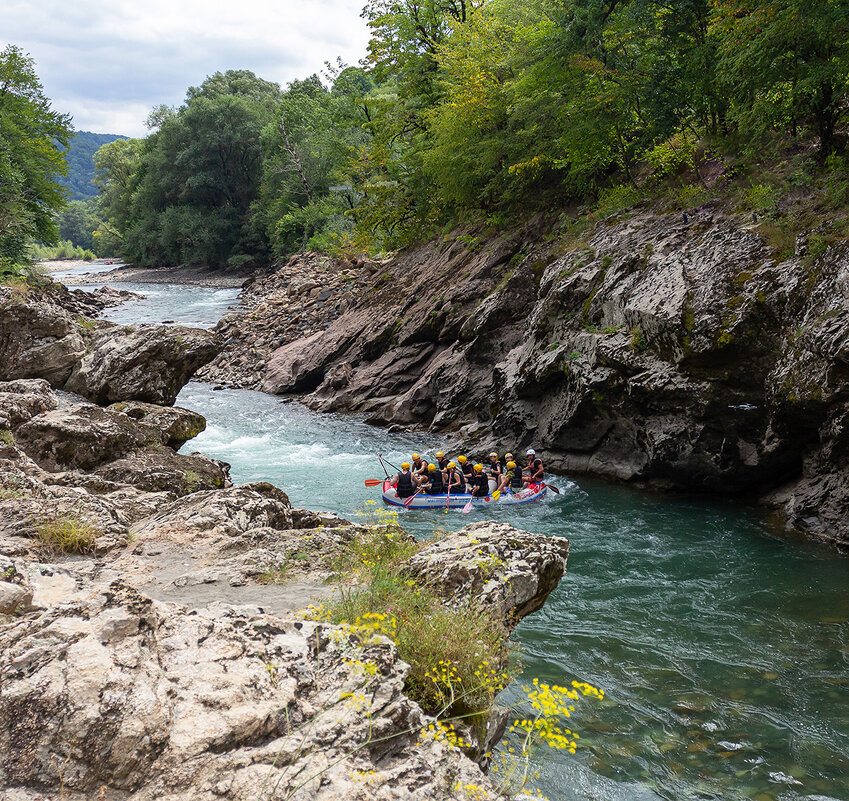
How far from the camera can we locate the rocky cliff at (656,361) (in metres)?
10.4

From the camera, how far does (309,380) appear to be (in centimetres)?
2408

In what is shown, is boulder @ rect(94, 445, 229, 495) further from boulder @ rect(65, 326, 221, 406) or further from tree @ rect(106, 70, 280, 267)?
tree @ rect(106, 70, 280, 267)

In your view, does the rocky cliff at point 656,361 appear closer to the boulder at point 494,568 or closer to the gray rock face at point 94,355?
the boulder at point 494,568

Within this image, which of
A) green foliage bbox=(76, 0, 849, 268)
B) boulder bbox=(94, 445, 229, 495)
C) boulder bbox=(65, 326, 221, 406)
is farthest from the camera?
boulder bbox=(65, 326, 221, 406)

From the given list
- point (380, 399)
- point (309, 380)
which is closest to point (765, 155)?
point (380, 399)

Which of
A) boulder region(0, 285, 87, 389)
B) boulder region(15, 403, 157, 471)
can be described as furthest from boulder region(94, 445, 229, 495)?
boulder region(0, 285, 87, 389)

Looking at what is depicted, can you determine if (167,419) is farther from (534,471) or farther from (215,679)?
(215,679)

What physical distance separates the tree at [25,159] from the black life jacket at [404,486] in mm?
20544

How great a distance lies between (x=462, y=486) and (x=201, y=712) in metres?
10.7

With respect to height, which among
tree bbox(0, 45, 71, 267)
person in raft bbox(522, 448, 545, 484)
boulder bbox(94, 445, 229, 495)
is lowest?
person in raft bbox(522, 448, 545, 484)

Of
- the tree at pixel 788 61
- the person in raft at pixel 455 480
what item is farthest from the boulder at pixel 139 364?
the tree at pixel 788 61

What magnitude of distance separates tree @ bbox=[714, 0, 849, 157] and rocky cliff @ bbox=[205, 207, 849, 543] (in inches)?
83.7

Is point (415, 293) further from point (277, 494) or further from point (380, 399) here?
point (277, 494)

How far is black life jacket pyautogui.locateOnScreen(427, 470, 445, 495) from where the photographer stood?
13567 mm
